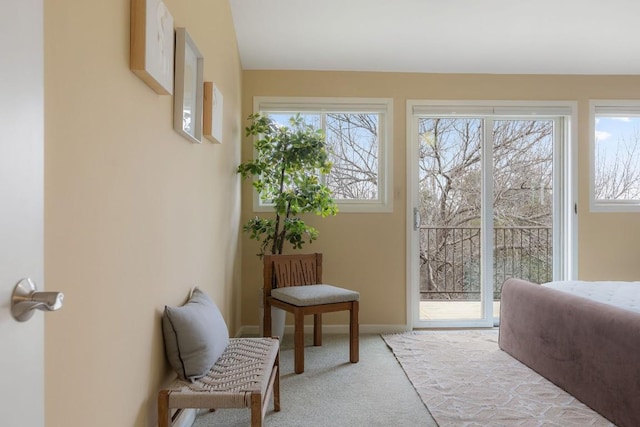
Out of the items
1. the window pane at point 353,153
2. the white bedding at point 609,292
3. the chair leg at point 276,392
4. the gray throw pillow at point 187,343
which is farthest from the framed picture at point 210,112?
the white bedding at point 609,292

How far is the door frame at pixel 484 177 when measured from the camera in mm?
3674

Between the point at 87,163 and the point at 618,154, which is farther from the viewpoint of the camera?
the point at 618,154

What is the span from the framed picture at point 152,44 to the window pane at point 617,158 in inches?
→ 147

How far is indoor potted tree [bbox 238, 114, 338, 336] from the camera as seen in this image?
3248 mm

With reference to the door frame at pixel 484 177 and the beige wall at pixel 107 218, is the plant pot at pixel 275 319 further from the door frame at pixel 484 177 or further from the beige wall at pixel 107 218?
the beige wall at pixel 107 218

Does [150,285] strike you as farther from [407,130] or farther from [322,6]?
[407,130]

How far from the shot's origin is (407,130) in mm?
3678

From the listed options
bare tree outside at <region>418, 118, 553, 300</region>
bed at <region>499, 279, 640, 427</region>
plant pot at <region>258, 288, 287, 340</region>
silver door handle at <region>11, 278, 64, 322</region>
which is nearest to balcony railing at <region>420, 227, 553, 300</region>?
bare tree outside at <region>418, 118, 553, 300</region>

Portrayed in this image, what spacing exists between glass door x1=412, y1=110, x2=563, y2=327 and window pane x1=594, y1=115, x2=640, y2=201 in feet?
1.27

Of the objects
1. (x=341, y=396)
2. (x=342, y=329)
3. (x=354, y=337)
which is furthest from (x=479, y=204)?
(x=341, y=396)

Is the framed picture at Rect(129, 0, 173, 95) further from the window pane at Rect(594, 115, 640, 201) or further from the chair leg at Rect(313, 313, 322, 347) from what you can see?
the window pane at Rect(594, 115, 640, 201)

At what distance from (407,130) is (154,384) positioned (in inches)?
112

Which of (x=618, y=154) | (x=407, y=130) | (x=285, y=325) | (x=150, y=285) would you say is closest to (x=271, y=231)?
(x=285, y=325)

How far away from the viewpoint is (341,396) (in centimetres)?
236
